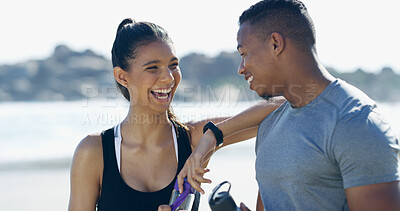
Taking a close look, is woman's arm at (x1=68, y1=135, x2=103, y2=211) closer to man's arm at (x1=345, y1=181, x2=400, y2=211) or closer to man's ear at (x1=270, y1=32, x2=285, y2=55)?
man's ear at (x1=270, y1=32, x2=285, y2=55)

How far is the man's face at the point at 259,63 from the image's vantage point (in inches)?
76.5

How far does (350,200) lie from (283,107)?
2.24 ft

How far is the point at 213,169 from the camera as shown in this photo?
7305 mm

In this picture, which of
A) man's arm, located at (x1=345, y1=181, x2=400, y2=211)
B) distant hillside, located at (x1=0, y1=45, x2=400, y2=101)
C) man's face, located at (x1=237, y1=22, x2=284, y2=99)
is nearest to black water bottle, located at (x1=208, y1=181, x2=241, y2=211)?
man's face, located at (x1=237, y1=22, x2=284, y2=99)

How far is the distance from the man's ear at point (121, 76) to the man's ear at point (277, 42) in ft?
3.81

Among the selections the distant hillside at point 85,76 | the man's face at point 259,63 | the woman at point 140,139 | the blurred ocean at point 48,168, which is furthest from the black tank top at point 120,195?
the distant hillside at point 85,76

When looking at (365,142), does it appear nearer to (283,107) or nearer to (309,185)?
(309,185)

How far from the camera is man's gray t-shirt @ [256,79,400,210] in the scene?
152 centimetres

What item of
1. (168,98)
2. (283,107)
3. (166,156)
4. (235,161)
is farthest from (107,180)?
(235,161)

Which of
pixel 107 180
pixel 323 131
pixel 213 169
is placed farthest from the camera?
pixel 213 169

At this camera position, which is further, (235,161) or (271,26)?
(235,161)

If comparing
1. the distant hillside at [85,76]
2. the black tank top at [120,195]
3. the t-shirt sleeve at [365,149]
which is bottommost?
the distant hillside at [85,76]

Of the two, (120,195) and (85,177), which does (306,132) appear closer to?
(120,195)

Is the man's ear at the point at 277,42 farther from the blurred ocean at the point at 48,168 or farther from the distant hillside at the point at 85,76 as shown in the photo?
the distant hillside at the point at 85,76
